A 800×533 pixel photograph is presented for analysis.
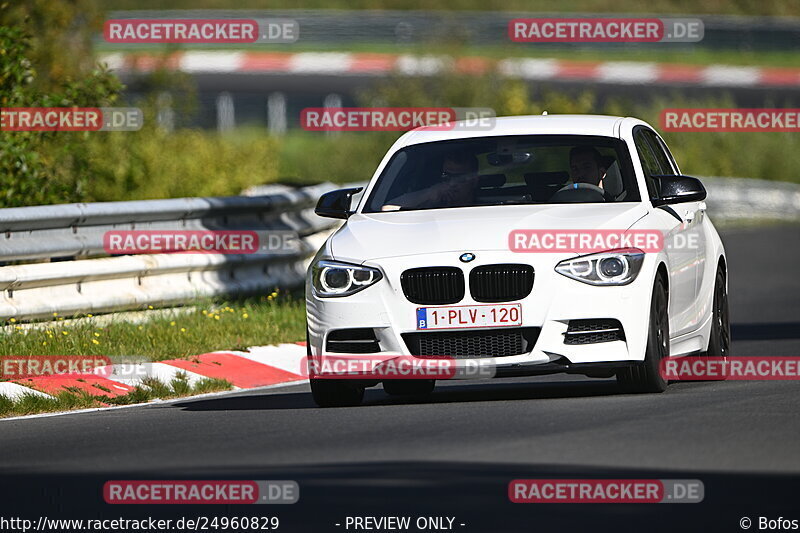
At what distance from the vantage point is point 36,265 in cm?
1339

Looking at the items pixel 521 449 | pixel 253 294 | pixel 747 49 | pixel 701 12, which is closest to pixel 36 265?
pixel 253 294

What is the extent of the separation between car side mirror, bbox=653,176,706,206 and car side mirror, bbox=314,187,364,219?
6.17 feet

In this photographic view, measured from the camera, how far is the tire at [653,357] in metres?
10.5

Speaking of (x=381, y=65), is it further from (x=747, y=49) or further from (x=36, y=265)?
(x=36, y=265)

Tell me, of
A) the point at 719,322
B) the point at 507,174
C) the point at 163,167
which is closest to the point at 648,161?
the point at 507,174

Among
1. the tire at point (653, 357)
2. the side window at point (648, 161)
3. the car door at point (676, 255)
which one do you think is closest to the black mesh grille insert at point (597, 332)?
the tire at point (653, 357)

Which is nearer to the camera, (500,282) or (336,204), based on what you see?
(500,282)

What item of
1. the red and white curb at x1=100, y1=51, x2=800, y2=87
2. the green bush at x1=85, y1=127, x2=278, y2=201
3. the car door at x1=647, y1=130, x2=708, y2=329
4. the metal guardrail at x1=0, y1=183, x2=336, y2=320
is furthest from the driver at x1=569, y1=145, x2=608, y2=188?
the red and white curb at x1=100, y1=51, x2=800, y2=87

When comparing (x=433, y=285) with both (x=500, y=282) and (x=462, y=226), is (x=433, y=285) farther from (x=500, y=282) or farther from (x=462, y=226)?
(x=462, y=226)

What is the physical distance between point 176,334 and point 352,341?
11.0 feet

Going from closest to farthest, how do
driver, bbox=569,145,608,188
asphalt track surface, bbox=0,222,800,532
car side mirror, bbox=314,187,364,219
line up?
asphalt track surface, bbox=0,222,800,532, driver, bbox=569,145,608,188, car side mirror, bbox=314,187,364,219

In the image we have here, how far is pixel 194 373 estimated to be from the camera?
12.8m

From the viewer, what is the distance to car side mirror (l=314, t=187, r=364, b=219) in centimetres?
1170

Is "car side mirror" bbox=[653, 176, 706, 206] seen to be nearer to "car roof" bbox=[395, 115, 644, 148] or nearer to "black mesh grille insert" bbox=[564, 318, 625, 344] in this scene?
"car roof" bbox=[395, 115, 644, 148]
